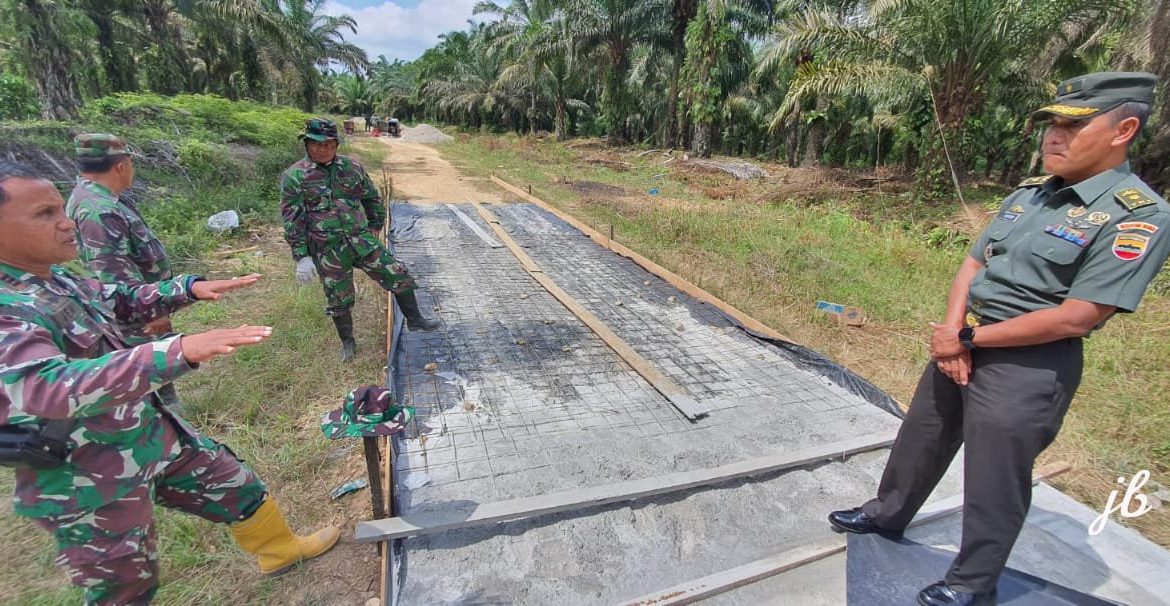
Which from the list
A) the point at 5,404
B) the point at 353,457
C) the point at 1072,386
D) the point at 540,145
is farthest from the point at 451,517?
the point at 540,145

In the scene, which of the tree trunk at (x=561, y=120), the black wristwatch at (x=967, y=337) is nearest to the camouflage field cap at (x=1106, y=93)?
the black wristwatch at (x=967, y=337)

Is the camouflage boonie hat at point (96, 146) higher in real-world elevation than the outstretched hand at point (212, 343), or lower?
higher

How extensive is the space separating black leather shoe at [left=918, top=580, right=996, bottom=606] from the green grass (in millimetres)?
1364

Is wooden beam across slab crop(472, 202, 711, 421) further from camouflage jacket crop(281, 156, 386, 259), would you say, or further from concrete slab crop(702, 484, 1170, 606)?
camouflage jacket crop(281, 156, 386, 259)

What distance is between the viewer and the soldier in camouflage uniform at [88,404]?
3.86ft

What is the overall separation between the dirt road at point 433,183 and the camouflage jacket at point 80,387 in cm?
805

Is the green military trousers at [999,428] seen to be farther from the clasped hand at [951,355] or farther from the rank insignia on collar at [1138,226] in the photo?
the rank insignia on collar at [1138,226]

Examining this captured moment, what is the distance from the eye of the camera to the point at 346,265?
→ 3709 millimetres

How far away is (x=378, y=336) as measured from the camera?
431 cm

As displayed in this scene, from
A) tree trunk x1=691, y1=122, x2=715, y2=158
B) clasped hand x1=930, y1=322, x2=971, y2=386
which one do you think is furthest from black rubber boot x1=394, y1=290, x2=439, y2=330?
tree trunk x1=691, y1=122, x2=715, y2=158

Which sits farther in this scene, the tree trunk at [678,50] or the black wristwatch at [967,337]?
the tree trunk at [678,50]

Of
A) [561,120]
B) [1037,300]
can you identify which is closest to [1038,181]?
[1037,300]

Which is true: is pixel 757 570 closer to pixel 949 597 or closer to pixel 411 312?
pixel 949 597

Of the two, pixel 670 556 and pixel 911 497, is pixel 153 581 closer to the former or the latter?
pixel 670 556
